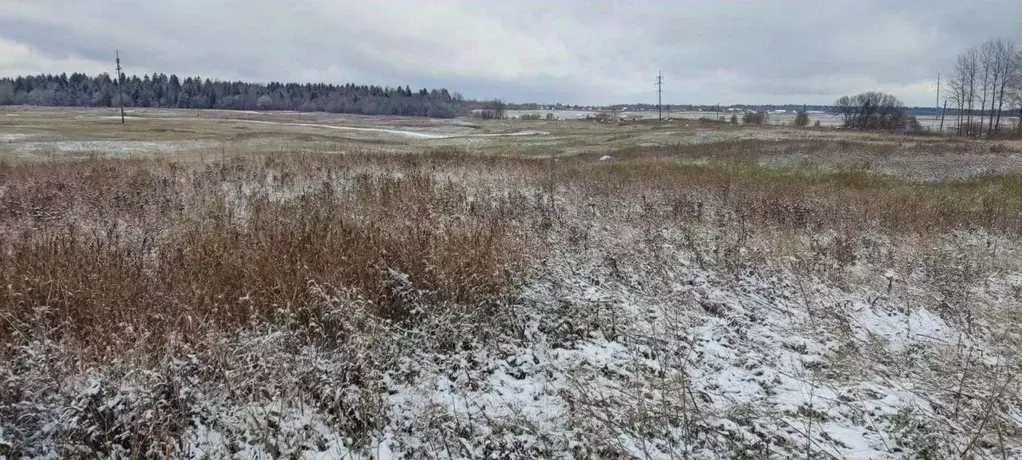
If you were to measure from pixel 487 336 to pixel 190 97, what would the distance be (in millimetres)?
152444

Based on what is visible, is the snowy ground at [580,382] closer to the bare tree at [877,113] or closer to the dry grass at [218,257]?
the dry grass at [218,257]

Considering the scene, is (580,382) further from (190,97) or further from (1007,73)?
(190,97)

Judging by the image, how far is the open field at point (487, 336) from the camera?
3297mm

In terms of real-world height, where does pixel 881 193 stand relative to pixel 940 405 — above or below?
above

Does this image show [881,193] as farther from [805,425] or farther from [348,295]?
[348,295]

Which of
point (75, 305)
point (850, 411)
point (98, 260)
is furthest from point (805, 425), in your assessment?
point (98, 260)

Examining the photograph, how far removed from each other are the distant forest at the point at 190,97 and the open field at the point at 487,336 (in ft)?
404

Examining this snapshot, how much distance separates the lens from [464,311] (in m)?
4.96

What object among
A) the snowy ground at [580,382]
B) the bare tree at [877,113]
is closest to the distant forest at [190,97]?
the bare tree at [877,113]

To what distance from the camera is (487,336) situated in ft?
15.4

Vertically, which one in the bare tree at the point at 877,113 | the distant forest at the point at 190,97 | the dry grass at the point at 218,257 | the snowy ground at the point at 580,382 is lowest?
the snowy ground at the point at 580,382

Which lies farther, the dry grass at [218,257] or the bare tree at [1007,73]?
the bare tree at [1007,73]

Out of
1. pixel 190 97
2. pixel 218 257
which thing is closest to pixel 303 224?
pixel 218 257

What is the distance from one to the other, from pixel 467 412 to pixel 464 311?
1476 millimetres
